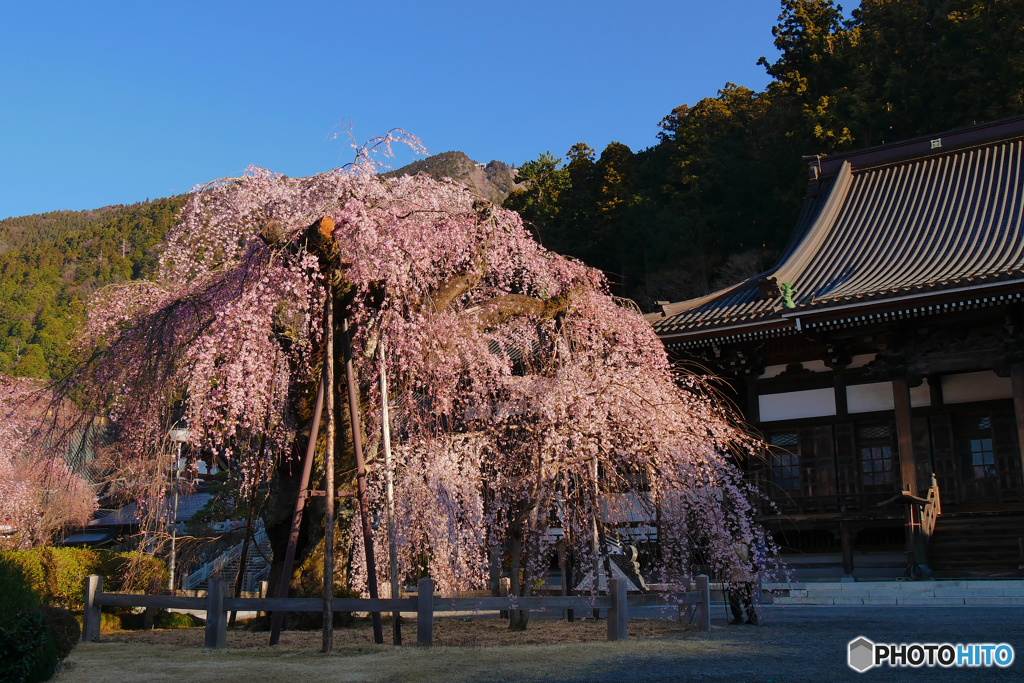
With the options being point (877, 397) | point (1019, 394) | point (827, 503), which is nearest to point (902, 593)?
point (827, 503)

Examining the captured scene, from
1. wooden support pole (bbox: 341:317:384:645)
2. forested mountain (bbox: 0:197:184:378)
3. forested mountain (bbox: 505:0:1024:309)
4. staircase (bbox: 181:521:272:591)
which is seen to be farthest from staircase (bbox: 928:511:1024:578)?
forested mountain (bbox: 0:197:184:378)

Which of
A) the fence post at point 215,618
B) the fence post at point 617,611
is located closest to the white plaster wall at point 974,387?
the fence post at point 617,611

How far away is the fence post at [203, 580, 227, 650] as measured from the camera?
775 cm

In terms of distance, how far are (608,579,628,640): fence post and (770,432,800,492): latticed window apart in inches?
332

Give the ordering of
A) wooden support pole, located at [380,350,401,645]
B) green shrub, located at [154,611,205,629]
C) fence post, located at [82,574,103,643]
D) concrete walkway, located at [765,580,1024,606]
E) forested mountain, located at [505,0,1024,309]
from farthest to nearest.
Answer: forested mountain, located at [505,0,1024,309] → green shrub, located at [154,611,205,629] → concrete walkway, located at [765,580,1024,606] → fence post, located at [82,574,103,643] → wooden support pole, located at [380,350,401,645]

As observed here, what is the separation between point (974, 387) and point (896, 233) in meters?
4.08

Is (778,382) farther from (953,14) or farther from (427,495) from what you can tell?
(953,14)

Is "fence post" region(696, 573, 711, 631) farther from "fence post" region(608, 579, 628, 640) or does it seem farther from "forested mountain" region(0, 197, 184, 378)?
"forested mountain" region(0, 197, 184, 378)

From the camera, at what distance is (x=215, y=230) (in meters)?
8.98

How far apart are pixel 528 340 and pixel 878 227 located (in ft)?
36.8

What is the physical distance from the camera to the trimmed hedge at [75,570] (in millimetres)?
10781

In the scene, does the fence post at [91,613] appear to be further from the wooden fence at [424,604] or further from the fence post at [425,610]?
the fence post at [425,610]

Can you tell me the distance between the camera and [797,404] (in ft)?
51.1

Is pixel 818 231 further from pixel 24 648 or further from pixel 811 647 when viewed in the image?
pixel 24 648
